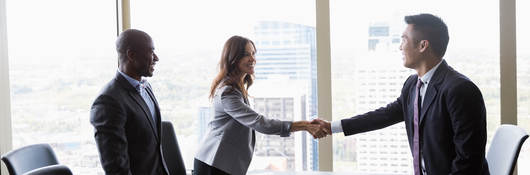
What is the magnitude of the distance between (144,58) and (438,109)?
135cm

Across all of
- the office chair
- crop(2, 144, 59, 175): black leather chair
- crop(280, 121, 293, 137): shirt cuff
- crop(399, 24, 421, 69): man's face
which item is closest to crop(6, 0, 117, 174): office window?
crop(2, 144, 59, 175): black leather chair

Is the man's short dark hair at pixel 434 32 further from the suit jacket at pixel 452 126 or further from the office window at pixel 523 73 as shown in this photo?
the office window at pixel 523 73

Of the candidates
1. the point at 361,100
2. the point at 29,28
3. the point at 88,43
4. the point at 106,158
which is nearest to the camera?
the point at 106,158

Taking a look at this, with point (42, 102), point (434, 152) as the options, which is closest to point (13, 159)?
point (42, 102)

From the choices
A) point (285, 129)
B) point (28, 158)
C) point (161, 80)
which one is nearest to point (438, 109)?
point (285, 129)

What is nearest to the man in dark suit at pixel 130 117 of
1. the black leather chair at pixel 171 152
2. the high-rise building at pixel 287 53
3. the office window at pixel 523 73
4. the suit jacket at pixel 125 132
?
the suit jacket at pixel 125 132

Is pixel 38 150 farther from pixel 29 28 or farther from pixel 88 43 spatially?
pixel 88 43

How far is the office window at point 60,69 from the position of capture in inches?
122

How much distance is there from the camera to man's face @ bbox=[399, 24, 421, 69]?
2498mm

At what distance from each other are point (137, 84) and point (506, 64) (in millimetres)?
2436

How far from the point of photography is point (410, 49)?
8.29ft

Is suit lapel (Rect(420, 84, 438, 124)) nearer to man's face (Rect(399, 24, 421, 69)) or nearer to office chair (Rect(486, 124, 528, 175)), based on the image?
man's face (Rect(399, 24, 421, 69))

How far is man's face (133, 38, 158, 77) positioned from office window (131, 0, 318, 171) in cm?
147

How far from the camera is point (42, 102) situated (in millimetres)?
3396
